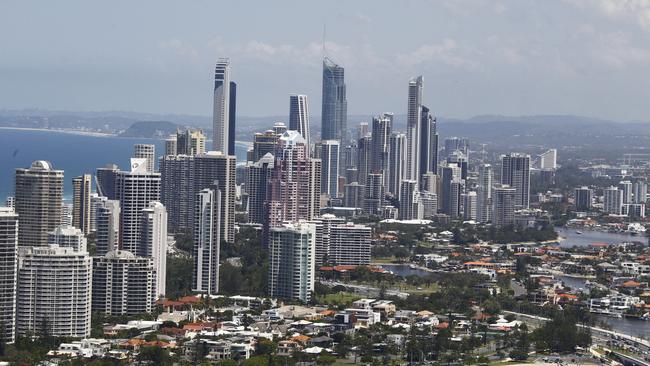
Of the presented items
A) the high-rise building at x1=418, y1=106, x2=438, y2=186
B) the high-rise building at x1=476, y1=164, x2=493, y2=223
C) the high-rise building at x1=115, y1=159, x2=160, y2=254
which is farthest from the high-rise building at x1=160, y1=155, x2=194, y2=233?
the high-rise building at x1=418, y1=106, x2=438, y2=186

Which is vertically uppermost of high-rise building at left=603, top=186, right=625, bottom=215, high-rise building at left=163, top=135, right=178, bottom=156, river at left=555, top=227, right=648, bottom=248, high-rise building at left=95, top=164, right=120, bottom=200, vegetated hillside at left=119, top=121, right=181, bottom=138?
vegetated hillside at left=119, top=121, right=181, bottom=138

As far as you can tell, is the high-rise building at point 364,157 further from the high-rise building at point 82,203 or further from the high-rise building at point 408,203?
the high-rise building at point 82,203

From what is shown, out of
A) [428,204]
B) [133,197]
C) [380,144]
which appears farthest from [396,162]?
[133,197]

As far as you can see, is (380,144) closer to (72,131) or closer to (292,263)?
(72,131)

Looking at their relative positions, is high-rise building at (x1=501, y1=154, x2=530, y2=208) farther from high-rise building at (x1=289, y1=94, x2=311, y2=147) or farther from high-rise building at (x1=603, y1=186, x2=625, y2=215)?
high-rise building at (x1=289, y1=94, x2=311, y2=147)

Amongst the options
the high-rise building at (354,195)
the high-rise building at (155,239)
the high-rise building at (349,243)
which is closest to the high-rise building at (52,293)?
the high-rise building at (155,239)

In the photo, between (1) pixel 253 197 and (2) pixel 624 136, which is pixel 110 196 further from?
(2) pixel 624 136
